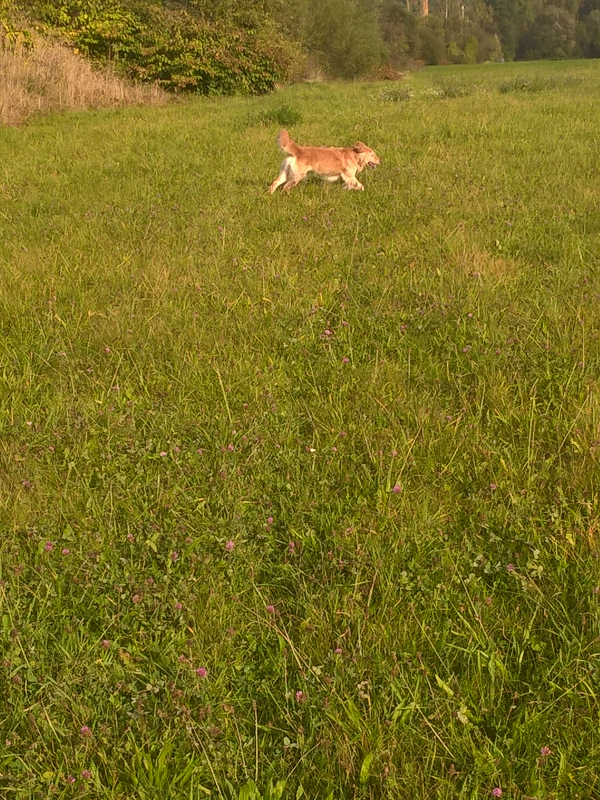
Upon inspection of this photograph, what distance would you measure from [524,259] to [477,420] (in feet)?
8.04

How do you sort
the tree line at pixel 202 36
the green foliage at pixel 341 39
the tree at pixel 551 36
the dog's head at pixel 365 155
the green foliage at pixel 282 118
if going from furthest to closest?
the tree at pixel 551 36, the green foliage at pixel 341 39, the tree line at pixel 202 36, the green foliage at pixel 282 118, the dog's head at pixel 365 155

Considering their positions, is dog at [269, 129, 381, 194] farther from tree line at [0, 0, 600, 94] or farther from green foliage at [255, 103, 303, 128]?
tree line at [0, 0, 600, 94]

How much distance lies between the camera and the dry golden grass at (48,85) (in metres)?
12.9

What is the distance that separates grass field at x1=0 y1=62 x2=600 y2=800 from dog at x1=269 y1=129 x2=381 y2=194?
6.93ft

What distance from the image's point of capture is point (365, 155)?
24.7 feet

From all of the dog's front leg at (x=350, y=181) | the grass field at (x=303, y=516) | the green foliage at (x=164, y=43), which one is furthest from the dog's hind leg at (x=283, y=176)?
the green foliage at (x=164, y=43)

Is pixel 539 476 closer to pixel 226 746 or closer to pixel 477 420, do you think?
pixel 477 420

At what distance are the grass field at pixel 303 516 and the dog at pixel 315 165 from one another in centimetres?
211

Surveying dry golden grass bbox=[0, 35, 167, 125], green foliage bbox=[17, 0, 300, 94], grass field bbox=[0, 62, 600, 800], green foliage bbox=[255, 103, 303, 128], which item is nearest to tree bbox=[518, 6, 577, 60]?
green foliage bbox=[17, 0, 300, 94]

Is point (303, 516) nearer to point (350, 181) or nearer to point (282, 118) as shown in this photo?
point (350, 181)

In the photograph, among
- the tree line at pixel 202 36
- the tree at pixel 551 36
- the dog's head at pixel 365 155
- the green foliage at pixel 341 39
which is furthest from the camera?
the tree at pixel 551 36

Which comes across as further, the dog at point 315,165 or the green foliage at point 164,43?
the green foliage at point 164,43

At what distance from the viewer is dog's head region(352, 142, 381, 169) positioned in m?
7.45

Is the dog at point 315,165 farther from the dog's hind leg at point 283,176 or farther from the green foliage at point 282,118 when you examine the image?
the green foliage at point 282,118
